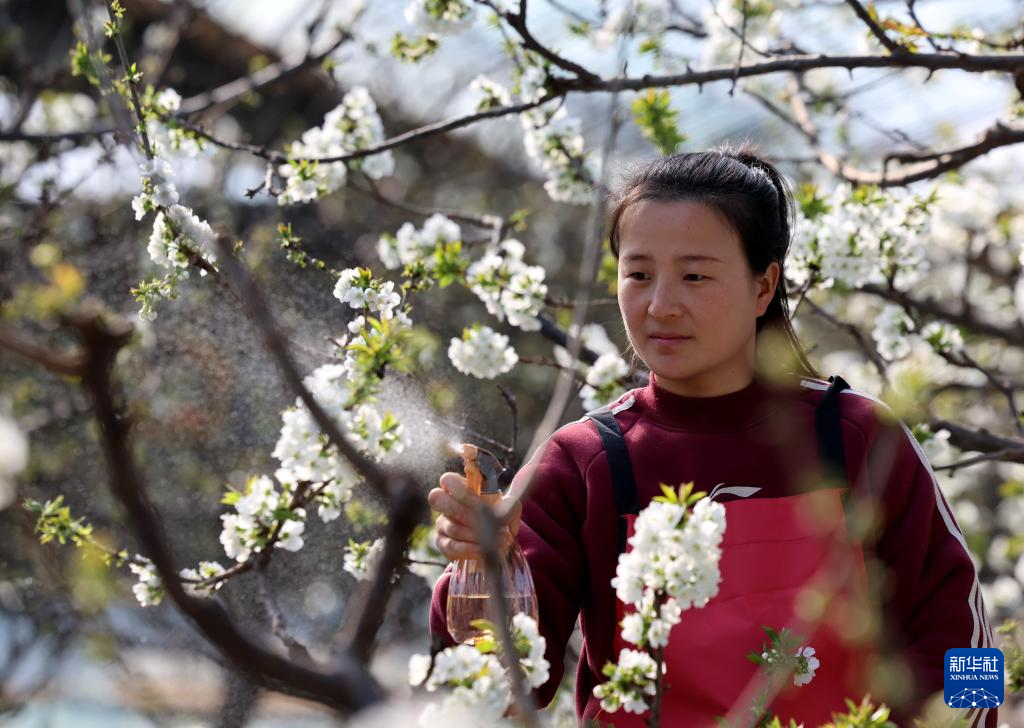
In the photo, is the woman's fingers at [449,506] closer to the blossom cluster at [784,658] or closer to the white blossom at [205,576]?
the blossom cluster at [784,658]

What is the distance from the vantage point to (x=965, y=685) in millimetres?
1372

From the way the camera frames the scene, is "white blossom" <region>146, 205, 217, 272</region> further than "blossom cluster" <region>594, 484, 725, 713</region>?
Yes

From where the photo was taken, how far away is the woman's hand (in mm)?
1169

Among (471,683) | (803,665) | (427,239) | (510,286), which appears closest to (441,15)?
(427,239)

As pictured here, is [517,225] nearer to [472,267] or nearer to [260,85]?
[472,267]

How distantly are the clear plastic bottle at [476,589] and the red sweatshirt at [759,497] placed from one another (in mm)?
77

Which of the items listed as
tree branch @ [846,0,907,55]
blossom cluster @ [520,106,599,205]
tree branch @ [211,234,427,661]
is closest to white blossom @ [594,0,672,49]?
blossom cluster @ [520,106,599,205]

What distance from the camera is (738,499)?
57.9 inches

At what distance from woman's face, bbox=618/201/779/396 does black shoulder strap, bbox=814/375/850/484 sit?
154 millimetres

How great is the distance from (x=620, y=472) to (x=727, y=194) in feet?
1.29

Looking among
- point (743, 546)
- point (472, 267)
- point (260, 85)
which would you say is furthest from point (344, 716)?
point (260, 85)

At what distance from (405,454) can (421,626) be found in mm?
2047

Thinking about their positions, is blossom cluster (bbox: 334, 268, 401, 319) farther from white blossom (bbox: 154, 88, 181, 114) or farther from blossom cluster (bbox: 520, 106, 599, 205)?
blossom cluster (bbox: 520, 106, 599, 205)

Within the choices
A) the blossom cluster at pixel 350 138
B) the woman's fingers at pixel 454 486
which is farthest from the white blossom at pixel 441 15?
the woman's fingers at pixel 454 486
